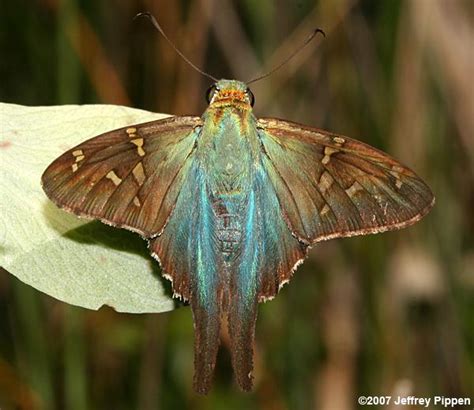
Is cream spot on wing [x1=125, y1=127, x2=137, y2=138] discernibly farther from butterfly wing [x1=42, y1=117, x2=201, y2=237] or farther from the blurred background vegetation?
the blurred background vegetation

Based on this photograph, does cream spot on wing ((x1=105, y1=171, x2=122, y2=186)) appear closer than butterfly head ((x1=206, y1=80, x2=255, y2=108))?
Yes

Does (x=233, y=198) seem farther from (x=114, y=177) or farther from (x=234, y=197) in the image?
(x=114, y=177)

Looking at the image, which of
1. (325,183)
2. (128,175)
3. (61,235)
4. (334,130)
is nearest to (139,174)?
(128,175)

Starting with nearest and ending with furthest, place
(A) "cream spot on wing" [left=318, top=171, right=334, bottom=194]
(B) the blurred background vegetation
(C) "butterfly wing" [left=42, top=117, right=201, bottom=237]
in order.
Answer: (C) "butterfly wing" [left=42, top=117, right=201, bottom=237]
(A) "cream spot on wing" [left=318, top=171, right=334, bottom=194]
(B) the blurred background vegetation

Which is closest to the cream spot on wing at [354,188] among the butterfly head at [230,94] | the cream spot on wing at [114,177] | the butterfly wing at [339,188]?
the butterfly wing at [339,188]

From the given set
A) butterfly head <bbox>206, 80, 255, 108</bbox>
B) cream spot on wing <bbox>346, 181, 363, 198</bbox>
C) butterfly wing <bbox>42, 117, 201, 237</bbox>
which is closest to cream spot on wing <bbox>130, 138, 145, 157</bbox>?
butterfly wing <bbox>42, 117, 201, 237</bbox>

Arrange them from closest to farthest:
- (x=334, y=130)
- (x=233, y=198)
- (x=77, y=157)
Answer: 1. (x=77, y=157)
2. (x=233, y=198)
3. (x=334, y=130)

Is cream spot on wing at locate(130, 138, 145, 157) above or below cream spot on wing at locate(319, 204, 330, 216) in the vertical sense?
above
